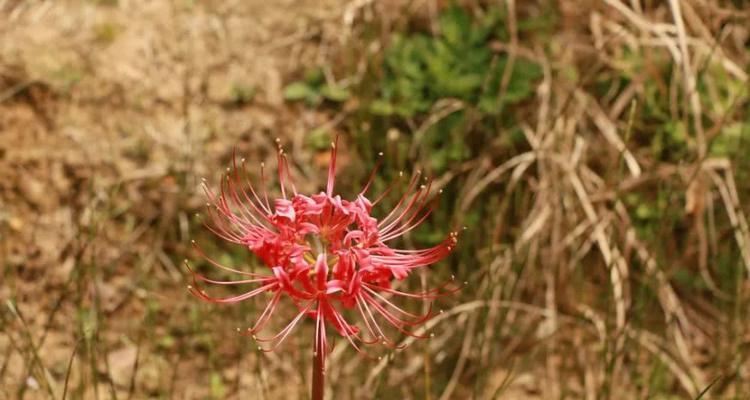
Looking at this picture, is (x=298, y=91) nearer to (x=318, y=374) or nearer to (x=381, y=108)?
(x=381, y=108)

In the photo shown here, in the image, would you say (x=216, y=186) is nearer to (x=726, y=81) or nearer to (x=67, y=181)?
(x=67, y=181)

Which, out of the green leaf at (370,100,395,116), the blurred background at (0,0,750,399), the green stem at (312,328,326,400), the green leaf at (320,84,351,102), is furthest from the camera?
the green leaf at (320,84,351,102)

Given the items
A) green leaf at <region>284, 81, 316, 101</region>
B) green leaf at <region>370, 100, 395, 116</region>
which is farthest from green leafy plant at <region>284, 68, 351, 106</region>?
green leaf at <region>370, 100, 395, 116</region>

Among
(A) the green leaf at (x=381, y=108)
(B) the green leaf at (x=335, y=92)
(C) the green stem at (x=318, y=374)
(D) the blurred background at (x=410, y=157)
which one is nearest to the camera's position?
(C) the green stem at (x=318, y=374)

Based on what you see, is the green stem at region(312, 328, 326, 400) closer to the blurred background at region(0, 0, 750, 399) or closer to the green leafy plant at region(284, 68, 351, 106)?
the blurred background at region(0, 0, 750, 399)

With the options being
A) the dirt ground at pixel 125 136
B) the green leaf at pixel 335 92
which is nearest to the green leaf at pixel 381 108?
the green leaf at pixel 335 92

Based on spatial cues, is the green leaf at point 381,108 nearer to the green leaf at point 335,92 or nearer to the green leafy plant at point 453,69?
the green leafy plant at point 453,69

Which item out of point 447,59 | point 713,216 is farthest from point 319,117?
point 713,216

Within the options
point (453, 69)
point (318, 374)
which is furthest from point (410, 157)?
point (318, 374)

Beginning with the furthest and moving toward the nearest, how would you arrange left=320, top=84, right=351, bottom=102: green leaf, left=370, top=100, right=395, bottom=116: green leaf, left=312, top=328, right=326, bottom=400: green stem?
left=320, top=84, right=351, bottom=102: green leaf < left=370, top=100, right=395, bottom=116: green leaf < left=312, top=328, right=326, bottom=400: green stem
